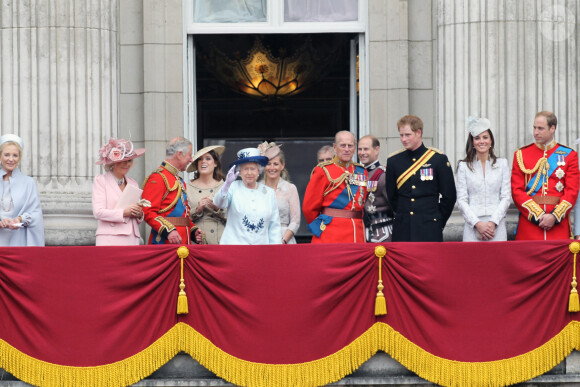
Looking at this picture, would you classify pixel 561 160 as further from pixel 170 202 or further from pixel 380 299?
pixel 170 202

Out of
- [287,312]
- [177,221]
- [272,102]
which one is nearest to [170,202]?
[177,221]

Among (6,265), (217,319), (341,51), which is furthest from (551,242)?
(341,51)

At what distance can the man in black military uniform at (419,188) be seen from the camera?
11.8 m

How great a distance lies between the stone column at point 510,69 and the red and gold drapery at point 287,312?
2.92m

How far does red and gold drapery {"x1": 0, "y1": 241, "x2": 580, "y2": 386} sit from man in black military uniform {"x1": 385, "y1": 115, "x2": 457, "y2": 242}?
0.83 metres

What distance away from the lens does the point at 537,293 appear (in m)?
11.0

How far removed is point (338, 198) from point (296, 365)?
189 cm

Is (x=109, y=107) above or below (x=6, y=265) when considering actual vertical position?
above

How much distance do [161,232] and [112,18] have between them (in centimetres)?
323

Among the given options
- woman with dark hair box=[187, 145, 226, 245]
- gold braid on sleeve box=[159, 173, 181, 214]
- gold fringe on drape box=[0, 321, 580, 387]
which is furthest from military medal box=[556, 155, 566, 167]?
gold braid on sleeve box=[159, 173, 181, 214]

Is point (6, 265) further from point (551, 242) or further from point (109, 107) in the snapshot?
point (551, 242)

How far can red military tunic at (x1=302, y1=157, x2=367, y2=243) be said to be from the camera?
471 inches

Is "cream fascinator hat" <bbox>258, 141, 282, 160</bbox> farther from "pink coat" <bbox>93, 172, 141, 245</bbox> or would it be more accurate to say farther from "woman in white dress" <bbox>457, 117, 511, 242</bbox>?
"woman in white dress" <bbox>457, 117, 511, 242</bbox>

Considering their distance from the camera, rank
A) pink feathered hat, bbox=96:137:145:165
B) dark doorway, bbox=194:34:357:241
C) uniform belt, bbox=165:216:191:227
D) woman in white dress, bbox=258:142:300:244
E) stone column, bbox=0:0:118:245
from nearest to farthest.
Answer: pink feathered hat, bbox=96:137:145:165, uniform belt, bbox=165:216:191:227, woman in white dress, bbox=258:142:300:244, stone column, bbox=0:0:118:245, dark doorway, bbox=194:34:357:241
